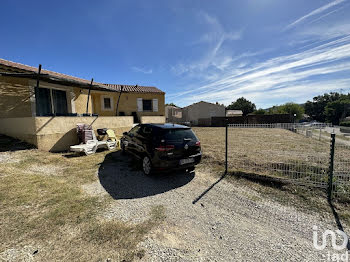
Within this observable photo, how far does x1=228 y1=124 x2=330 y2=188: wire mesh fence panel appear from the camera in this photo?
377 centimetres

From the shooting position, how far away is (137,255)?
179 cm

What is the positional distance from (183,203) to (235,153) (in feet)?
12.6

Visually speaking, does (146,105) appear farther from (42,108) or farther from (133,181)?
(133,181)

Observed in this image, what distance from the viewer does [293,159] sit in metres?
4.23

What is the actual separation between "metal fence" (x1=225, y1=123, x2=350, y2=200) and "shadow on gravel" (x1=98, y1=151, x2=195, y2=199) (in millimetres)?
1632

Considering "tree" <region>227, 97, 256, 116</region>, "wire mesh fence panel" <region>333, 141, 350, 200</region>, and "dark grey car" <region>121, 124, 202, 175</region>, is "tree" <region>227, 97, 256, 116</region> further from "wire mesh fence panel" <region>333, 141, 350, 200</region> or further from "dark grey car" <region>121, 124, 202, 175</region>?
"dark grey car" <region>121, 124, 202, 175</region>

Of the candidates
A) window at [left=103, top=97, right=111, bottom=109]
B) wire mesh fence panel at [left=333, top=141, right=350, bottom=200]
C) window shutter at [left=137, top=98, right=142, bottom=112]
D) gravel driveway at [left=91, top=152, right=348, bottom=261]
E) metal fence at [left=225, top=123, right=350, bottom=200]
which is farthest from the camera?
window shutter at [left=137, top=98, right=142, bottom=112]

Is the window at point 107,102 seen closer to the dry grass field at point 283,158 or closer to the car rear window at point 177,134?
the dry grass field at point 283,158

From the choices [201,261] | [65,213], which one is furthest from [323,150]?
[65,213]

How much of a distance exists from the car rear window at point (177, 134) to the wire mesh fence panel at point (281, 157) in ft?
5.57

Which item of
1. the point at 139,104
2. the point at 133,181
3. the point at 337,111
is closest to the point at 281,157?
the point at 133,181

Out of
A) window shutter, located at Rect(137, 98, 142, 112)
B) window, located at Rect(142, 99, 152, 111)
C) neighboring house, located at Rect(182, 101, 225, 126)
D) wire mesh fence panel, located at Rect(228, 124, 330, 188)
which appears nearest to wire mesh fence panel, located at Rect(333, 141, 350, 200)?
wire mesh fence panel, located at Rect(228, 124, 330, 188)

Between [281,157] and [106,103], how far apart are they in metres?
14.6

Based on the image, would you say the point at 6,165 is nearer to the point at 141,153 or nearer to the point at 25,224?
the point at 25,224
